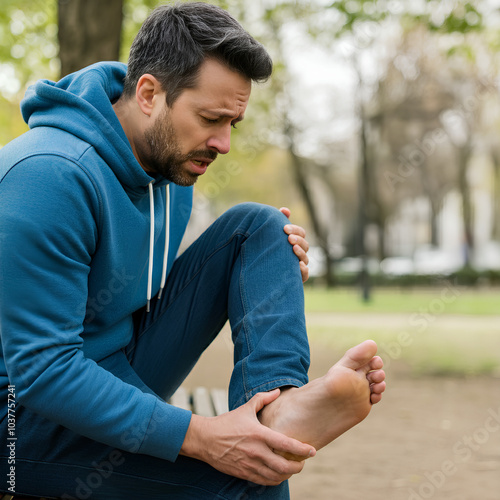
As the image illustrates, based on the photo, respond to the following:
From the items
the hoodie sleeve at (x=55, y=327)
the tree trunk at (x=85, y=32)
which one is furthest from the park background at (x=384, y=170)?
the hoodie sleeve at (x=55, y=327)

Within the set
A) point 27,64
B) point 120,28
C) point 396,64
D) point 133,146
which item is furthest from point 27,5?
point 396,64

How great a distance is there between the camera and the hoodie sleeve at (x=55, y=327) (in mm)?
1636

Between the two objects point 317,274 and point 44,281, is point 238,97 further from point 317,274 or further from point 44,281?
point 317,274

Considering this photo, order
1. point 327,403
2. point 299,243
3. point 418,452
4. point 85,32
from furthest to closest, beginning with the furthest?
point 85,32 → point 418,452 → point 299,243 → point 327,403

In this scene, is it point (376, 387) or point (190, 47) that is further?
point (190, 47)

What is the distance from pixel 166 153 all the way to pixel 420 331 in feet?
28.9

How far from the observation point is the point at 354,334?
384 inches

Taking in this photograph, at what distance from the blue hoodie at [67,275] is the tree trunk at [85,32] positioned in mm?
4043

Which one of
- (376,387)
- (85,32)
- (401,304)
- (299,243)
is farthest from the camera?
(401,304)

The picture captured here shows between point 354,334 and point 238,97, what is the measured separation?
26.1 ft

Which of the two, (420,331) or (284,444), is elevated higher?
(284,444)

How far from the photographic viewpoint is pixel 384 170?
87.0ft

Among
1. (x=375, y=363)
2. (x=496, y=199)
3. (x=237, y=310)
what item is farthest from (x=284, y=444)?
(x=496, y=199)

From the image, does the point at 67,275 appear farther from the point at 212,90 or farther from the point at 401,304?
the point at 401,304
